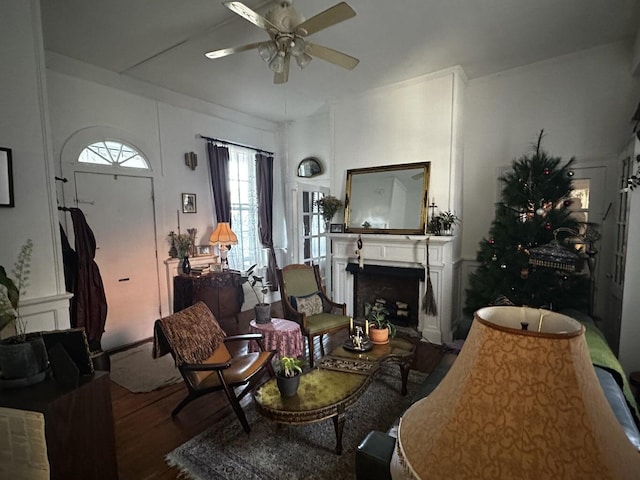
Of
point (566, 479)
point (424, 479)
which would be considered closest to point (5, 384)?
point (424, 479)

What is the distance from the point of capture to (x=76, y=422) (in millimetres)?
1424

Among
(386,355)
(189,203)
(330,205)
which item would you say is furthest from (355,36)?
(189,203)

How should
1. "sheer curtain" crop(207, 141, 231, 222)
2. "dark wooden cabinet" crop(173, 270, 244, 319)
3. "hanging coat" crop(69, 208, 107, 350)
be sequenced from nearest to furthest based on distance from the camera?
"hanging coat" crop(69, 208, 107, 350), "dark wooden cabinet" crop(173, 270, 244, 319), "sheer curtain" crop(207, 141, 231, 222)

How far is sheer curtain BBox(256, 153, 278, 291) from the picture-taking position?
5.38 m

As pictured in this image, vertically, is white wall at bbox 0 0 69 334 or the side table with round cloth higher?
white wall at bbox 0 0 69 334

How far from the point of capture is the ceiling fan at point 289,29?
1978 mm

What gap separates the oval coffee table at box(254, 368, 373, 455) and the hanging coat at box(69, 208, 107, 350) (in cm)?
223

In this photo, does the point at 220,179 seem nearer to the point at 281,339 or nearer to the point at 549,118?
the point at 281,339

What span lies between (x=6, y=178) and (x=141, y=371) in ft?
6.97

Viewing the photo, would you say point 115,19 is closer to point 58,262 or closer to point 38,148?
point 38,148

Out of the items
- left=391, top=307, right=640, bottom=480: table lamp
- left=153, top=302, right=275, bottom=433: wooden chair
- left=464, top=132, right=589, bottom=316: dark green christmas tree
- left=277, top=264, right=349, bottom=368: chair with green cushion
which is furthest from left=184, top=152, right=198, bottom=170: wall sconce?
left=391, top=307, right=640, bottom=480: table lamp

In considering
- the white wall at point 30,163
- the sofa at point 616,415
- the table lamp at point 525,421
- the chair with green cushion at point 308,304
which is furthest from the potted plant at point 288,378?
the white wall at point 30,163

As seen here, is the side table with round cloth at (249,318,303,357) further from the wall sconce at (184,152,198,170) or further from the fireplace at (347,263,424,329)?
the wall sconce at (184,152,198,170)

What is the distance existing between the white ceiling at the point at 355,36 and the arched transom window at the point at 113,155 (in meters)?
0.86
